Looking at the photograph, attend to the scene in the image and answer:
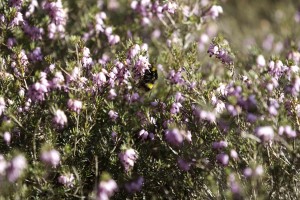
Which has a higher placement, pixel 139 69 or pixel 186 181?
pixel 139 69

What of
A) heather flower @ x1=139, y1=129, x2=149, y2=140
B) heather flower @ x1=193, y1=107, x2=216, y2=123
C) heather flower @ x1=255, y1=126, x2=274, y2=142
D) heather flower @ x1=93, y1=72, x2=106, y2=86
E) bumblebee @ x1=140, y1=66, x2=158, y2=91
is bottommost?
heather flower @ x1=255, y1=126, x2=274, y2=142

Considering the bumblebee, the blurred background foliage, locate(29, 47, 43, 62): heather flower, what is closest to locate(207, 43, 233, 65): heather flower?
the bumblebee

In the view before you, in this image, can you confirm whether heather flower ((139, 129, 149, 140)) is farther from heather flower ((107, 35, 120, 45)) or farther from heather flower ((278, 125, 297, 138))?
heather flower ((107, 35, 120, 45))

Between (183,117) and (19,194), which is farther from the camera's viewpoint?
(183,117)

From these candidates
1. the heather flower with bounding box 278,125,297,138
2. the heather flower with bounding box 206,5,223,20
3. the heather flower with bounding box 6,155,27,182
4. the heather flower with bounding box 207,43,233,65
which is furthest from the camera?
the heather flower with bounding box 206,5,223,20

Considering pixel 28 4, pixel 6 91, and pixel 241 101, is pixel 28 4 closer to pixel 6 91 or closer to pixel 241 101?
pixel 6 91

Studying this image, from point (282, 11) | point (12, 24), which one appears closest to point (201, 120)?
point (12, 24)

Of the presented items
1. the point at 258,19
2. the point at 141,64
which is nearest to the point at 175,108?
the point at 141,64
